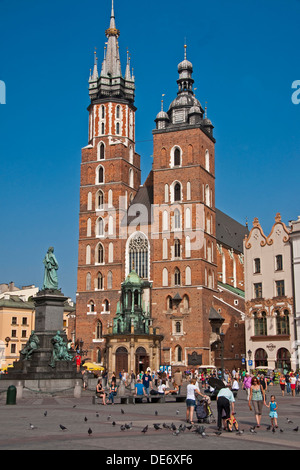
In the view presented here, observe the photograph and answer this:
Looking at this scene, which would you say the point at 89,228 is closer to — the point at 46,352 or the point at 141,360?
the point at 141,360

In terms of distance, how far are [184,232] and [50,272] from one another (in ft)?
94.8

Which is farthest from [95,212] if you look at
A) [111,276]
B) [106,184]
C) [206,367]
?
[206,367]

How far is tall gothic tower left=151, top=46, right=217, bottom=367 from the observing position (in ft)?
185

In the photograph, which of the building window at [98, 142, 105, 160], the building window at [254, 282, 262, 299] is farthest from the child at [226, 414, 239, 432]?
the building window at [98, 142, 105, 160]

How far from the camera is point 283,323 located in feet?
156

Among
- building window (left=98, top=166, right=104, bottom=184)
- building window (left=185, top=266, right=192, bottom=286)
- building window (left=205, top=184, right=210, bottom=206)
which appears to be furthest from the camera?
building window (left=98, top=166, right=104, bottom=184)

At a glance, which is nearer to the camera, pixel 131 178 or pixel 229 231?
pixel 131 178

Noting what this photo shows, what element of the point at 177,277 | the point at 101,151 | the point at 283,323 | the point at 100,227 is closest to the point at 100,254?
the point at 100,227

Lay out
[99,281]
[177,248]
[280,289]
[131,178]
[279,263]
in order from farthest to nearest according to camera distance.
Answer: [131,178] < [99,281] < [177,248] < [279,263] < [280,289]

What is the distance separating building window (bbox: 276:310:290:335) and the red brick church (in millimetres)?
9497

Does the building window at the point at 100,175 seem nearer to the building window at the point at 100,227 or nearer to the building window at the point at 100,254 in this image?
the building window at the point at 100,227

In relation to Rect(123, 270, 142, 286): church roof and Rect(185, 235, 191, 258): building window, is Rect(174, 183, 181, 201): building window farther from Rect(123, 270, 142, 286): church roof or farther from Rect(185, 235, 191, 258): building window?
Rect(123, 270, 142, 286): church roof

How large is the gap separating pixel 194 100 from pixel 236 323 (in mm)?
24369
